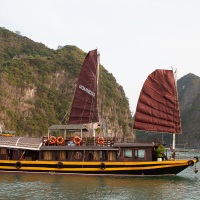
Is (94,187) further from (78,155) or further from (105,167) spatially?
(78,155)

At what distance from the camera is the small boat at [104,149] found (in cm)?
2270

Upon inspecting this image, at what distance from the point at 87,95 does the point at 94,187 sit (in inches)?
348

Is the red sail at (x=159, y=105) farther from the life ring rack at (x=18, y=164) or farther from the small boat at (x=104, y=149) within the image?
the life ring rack at (x=18, y=164)

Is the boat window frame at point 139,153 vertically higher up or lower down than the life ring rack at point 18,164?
higher up

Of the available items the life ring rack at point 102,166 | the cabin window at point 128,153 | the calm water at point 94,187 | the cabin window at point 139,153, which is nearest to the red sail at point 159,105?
the cabin window at point 139,153

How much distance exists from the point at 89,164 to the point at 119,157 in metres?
2.04

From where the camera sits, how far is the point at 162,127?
24734 millimetres

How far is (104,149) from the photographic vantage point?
22953mm

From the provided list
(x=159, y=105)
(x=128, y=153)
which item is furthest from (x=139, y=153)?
(x=159, y=105)

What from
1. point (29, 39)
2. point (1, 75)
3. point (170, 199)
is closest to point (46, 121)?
point (1, 75)

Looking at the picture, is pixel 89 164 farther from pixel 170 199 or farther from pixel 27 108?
pixel 27 108

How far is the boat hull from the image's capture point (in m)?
22.5

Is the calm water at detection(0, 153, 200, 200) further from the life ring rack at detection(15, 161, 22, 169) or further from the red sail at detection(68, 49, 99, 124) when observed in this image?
the red sail at detection(68, 49, 99, 124)

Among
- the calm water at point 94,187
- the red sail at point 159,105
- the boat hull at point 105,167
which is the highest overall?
the red sail at point 159,105
